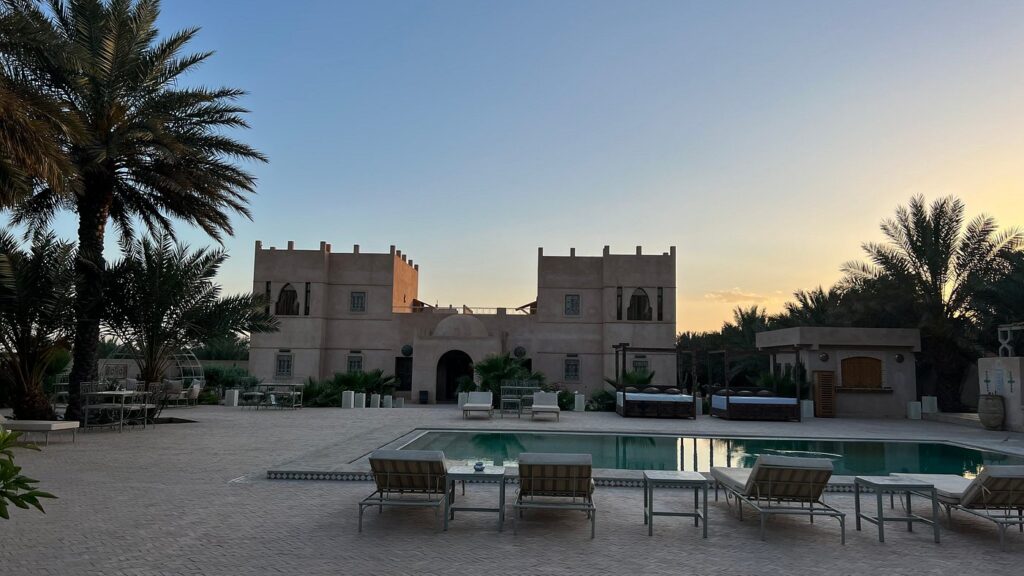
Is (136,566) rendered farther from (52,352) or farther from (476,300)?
(476,300)

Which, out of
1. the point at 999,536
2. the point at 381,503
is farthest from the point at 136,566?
the point at 999,536

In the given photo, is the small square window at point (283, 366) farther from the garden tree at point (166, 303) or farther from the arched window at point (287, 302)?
the garden tree at point (166, 303)

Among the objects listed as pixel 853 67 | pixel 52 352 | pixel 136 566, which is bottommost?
pixel 136 566

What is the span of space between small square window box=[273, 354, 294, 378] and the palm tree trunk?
15.1m

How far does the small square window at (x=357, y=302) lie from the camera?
3191 cm

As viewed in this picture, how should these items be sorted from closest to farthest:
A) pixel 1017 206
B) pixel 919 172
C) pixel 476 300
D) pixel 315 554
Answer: pixel 315 554, pixel 919 172, pixel 1017 206, pixel 476 300

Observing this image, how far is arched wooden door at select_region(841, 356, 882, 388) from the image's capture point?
70.1 feet

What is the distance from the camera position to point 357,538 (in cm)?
620

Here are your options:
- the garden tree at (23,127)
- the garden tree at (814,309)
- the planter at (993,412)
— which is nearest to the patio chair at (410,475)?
the garden tree at (23,127)

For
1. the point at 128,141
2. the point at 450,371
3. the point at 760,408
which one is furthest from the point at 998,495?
the point at 450,371

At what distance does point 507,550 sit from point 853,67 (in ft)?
43.9

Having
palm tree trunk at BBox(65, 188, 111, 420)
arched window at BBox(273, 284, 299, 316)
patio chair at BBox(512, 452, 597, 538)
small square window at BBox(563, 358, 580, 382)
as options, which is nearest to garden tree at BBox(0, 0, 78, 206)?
palm tree trunk at BBox(65, 188, 111, 420)

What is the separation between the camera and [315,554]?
5.69 meters

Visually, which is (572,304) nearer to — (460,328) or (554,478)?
(460,328)
